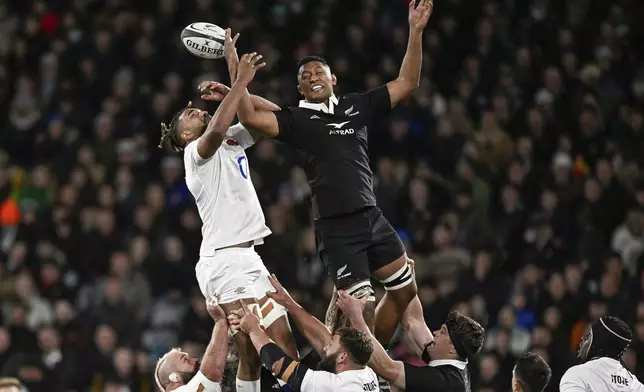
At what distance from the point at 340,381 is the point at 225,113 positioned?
1.84m

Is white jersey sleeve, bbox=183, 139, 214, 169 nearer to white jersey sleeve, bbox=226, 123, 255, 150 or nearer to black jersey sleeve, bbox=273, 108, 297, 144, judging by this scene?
white jersey sleeve, bbox=226, 123, 255, 150

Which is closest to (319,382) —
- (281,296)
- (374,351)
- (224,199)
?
(374,351)

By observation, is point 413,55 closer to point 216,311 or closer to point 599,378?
point 216,311

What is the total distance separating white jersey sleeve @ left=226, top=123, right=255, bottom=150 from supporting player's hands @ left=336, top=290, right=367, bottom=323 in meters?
1.26

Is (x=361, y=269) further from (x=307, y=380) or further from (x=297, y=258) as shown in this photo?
(x=297, y=258)

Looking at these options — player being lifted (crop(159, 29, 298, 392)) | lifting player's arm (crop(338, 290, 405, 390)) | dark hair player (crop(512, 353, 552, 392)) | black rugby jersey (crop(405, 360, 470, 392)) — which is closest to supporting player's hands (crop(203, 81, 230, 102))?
player being lifted (crop(159, 29, 298, 392))

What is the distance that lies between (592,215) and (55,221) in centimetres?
624

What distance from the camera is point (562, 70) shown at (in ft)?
55.7

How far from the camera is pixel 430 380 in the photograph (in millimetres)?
8492

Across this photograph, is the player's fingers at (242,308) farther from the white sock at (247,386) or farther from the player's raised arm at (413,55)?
the player's raised arm at (413,55)

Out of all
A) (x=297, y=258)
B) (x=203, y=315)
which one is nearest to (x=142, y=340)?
(x=203, y=315)

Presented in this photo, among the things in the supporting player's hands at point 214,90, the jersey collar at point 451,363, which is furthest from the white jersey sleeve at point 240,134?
the jersey collar at point 451,363

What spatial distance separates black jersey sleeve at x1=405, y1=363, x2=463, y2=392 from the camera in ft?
27.8

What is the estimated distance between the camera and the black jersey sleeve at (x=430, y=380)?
334 inches
